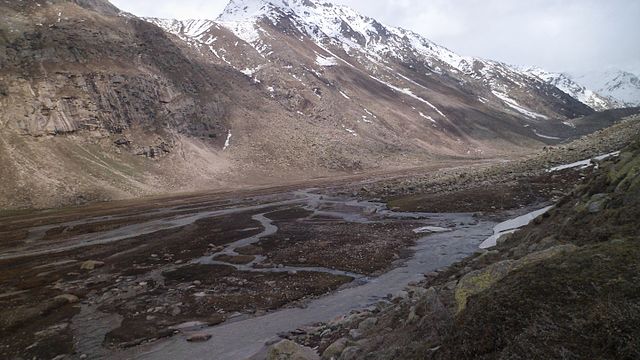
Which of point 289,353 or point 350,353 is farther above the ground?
point 350,353

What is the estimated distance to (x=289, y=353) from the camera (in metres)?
15.8

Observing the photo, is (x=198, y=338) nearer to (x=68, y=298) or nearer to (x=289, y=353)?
(x=289, y=353)

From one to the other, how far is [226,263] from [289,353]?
24.1m

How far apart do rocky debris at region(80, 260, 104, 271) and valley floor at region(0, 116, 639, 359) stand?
11 centimetres

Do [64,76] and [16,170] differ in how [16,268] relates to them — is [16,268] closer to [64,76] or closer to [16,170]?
[16,170]

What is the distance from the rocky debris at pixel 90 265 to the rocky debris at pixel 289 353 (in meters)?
30.2

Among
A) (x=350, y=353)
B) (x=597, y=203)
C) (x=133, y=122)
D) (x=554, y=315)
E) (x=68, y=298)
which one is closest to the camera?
(x=554, y=315)

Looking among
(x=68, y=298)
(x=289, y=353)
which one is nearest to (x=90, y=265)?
(x=68, y=298)

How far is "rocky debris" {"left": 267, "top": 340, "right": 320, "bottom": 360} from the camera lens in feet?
51.0

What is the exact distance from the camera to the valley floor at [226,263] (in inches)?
936

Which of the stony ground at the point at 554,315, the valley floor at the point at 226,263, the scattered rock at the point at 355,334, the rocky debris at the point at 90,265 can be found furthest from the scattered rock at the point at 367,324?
the rocky debris at the point at 90,265

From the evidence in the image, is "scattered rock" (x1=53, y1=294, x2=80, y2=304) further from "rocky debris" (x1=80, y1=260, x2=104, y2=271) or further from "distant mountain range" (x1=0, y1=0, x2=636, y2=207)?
"distant mountain range" (x1=0, y1=0, x2=636, y2=207)

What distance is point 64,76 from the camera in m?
131

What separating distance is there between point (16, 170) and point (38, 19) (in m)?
71.0
